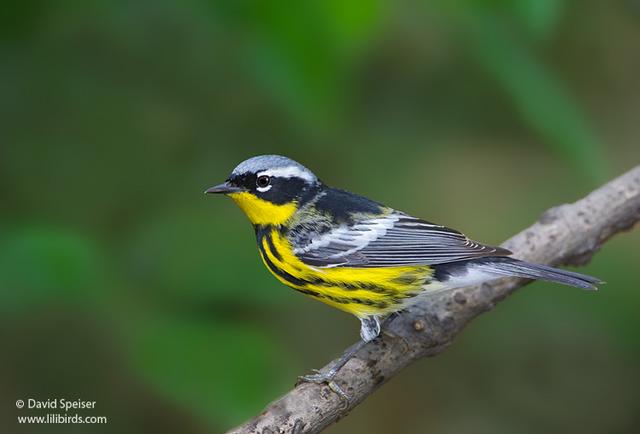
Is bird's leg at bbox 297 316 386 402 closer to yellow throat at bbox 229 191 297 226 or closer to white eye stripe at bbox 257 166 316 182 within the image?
yellow throat at bbox 229 191 297 226

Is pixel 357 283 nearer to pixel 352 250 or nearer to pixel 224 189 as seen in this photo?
pixel 352 250

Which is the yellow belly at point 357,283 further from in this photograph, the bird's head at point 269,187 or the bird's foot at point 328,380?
the bird's foot at point 328,380

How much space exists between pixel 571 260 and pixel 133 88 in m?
2.71

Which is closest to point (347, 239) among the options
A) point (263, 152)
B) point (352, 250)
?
point (352, 250)

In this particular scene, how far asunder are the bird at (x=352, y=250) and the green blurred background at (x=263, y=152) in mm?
187

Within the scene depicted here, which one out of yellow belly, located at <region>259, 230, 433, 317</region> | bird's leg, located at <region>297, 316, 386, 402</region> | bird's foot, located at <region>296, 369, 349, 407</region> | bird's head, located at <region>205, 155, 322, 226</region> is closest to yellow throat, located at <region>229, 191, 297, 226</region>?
bird's head, located at <region>205, 155, 322, 226</region>

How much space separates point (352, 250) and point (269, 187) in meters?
0.49

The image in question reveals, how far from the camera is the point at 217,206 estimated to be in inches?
195

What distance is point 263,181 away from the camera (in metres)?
3.76

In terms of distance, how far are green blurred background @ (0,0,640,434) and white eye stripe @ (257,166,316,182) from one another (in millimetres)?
211

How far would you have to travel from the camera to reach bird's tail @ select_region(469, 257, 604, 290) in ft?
10.8

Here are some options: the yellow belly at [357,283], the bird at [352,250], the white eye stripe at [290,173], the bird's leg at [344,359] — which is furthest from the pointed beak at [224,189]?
the bird's leg at [344,359]

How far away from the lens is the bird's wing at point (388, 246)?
3580 millimetres

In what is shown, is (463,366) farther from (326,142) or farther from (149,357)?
(149,357)
